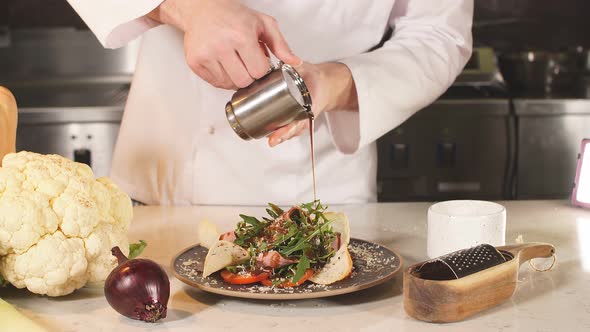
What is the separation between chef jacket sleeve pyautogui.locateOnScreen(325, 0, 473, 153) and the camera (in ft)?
5.66

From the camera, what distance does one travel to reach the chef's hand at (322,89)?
157cm

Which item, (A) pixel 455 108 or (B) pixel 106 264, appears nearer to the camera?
(B) pixel 106 264

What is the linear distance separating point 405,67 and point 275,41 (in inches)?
17.6

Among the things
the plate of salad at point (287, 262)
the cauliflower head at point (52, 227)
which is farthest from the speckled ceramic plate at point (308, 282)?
the cauliflower head at point (52, 227)

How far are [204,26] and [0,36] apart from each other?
234cm

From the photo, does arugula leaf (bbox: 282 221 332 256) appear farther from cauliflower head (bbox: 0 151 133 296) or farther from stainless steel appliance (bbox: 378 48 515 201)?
stainless steel appliance (bbox: 378 48 515 201)

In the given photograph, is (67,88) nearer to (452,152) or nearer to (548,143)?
(452,152)

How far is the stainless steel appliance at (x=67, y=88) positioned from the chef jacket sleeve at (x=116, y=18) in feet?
4.15

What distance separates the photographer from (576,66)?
10.5 feet

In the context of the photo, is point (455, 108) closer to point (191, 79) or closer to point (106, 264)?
point (191, 79)

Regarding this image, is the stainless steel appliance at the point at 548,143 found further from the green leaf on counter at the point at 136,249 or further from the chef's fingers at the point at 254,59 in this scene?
the green leaf on counter at the point at 136,249

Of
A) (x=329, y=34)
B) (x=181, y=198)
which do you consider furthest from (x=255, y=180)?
(x=329, y=34)

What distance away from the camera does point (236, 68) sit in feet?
4.45

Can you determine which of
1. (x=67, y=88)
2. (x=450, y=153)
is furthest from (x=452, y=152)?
(x=67, y=88)
